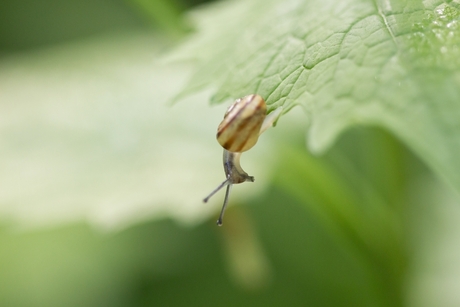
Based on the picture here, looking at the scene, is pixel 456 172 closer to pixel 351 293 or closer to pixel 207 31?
pixel 207 31

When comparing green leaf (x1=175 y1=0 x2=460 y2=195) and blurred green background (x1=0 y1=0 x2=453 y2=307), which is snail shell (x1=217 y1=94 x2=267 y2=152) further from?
blurred green background (x1=0 y1=0 x2=453 y2=307)

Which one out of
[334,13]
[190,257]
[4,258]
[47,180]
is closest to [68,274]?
[4,258]

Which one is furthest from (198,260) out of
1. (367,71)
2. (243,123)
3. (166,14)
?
(367,71)

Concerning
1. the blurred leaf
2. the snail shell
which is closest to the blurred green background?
the blurred leaf

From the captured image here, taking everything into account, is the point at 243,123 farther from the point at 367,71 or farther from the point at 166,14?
the point at 166,14

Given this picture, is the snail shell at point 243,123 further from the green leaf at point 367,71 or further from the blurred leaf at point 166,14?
the blurred leaf at point 166,14
